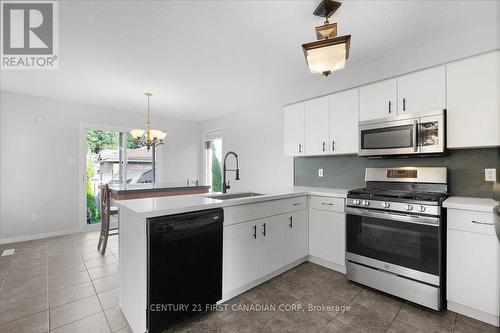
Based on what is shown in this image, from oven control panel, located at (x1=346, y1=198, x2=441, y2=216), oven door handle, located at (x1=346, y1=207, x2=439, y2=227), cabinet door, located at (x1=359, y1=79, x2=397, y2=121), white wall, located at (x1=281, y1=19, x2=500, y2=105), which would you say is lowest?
oven door handle, located at (x1=346, y1=207, x2=439, y2=227)

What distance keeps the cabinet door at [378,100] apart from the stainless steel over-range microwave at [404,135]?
0.37 feet

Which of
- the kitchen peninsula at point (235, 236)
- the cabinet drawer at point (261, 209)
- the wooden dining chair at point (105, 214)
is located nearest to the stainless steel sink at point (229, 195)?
the kitchen peninsula at point (235, 236)

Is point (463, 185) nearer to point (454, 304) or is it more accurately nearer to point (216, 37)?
point (454, 304)

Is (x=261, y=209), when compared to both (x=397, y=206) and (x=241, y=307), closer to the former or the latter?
(x=241, y=307)

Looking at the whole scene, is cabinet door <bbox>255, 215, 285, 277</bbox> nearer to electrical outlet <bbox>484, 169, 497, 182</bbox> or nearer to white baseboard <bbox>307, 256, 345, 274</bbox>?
white baseboard <bbox>307, 256, 345, 274</bbox>

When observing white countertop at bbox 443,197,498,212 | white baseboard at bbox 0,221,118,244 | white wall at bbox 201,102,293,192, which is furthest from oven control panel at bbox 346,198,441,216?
white baseboard at bbox 0,221,118,244

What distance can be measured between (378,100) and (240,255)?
2.24 meters

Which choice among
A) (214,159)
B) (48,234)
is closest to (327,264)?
(214,159)

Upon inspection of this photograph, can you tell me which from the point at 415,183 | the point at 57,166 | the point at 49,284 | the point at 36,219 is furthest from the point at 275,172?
the point at 36,219

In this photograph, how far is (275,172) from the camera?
418 centimetres

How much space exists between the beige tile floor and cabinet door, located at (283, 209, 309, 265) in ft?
0.59

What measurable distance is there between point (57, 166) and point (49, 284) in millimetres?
2593

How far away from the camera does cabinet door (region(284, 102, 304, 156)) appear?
131 inches

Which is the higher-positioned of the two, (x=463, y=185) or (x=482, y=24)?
(x=482, y=24)
